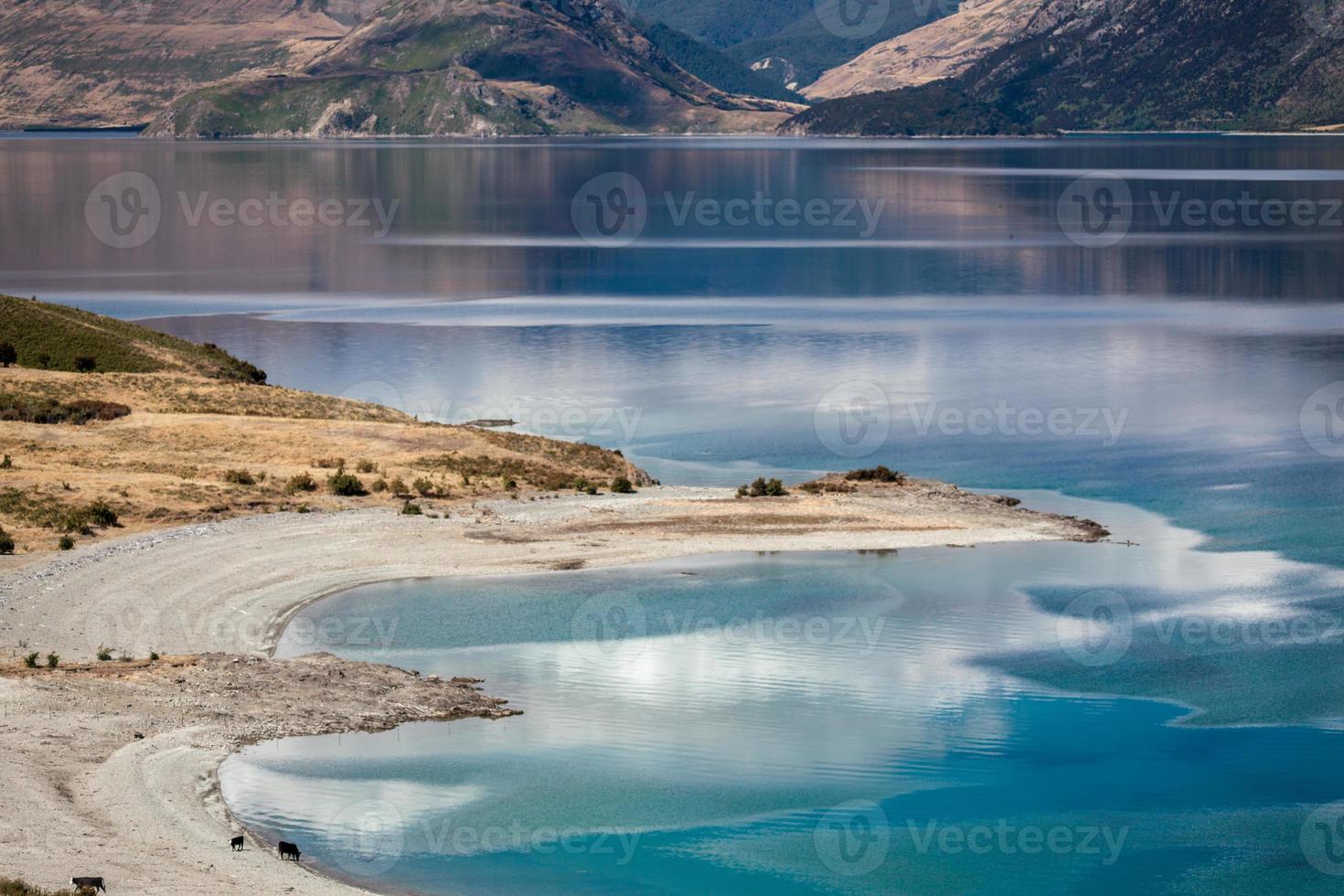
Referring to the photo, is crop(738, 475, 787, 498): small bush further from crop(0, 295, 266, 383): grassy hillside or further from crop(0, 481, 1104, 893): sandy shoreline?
crop(0, 295, 266, 383): grassy hillside

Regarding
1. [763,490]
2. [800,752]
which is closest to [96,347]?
[763,490]

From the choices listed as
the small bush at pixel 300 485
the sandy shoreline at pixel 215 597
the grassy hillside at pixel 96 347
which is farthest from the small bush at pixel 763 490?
the grassy hillside at pixel 96 347

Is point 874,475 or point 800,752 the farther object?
point 874,475

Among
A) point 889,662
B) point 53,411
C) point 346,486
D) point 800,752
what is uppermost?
point 53,411

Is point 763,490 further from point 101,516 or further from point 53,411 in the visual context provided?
point 53,411

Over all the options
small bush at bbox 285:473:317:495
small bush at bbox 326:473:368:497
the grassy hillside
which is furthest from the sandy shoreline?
the grassy hillside

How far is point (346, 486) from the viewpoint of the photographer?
61.6 metres

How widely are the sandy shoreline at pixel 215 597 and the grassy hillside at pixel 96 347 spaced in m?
31.7

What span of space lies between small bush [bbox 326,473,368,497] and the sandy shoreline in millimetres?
2269

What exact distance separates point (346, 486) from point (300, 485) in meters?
1.59

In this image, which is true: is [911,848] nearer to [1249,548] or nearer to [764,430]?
[1249,548]

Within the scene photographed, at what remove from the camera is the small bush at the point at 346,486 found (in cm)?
6150

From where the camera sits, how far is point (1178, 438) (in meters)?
79.4

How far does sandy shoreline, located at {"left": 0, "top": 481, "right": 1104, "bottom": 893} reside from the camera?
32.0 m
